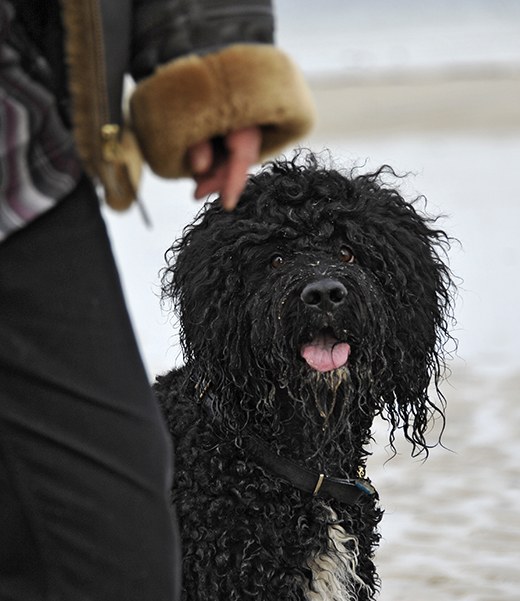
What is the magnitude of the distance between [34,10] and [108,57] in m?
0.12

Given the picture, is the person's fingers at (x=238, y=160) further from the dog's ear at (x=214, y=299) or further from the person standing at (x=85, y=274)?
the dog's ear at (x=214, y=299)

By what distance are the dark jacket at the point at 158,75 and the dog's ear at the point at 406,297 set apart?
1134 mm

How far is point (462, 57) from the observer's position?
25672 millimetres

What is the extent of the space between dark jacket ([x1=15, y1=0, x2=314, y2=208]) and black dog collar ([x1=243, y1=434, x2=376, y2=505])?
1.22 metres

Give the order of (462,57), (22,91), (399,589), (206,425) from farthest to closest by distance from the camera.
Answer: (462,57)
(399,589)
(206,425)
(22,91)

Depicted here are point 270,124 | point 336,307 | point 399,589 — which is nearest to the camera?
point 270,124

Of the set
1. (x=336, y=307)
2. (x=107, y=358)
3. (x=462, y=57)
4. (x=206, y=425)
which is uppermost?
(x=462, y=57)

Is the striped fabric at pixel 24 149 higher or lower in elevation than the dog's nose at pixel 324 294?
lower

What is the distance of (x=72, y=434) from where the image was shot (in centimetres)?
135

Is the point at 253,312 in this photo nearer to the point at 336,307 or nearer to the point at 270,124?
the point at 336,307

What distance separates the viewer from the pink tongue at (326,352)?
2.53m

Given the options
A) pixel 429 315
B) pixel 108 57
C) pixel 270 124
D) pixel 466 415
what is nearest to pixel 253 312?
pixel 429 315

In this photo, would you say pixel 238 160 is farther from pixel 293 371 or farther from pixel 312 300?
pixel 293 371

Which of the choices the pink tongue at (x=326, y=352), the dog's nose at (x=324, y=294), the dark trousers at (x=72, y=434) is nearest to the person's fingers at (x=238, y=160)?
the dark trousers at (x=72, y=434)
